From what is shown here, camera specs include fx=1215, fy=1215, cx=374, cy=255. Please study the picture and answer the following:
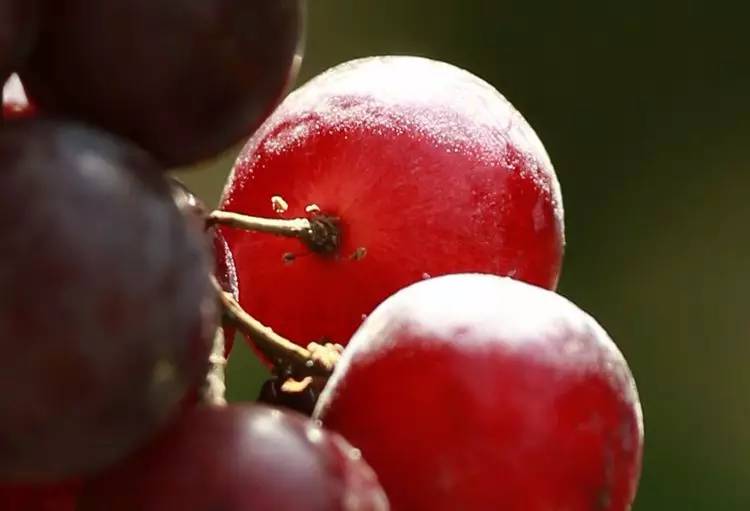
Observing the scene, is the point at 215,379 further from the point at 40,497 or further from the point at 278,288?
the point at 278,288

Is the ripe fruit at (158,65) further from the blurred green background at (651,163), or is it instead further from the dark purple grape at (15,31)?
the blurred green background at (651,163)

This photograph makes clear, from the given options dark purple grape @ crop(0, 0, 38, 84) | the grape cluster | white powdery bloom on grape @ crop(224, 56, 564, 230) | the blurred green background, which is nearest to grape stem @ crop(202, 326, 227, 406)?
the grape cluster

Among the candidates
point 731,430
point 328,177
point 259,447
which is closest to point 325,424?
point 259,447

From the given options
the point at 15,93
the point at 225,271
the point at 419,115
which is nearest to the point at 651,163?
the point at 419,115

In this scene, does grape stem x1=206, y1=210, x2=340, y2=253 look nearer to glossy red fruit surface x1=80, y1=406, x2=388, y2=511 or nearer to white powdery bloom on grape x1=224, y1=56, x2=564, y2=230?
white powdery bloom on grape x1=224, y1=56, x2=564, y2=230

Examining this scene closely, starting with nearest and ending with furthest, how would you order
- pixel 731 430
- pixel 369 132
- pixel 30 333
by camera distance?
pixel 30 333, pixel 369 132, pixel 731 430

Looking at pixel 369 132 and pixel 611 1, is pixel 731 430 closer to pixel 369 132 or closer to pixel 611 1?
pixel 611 1
